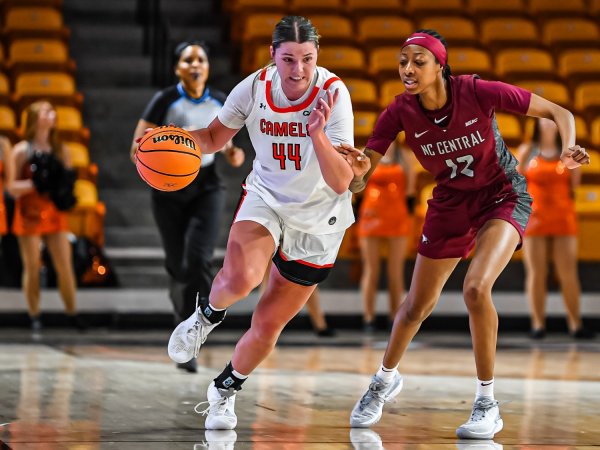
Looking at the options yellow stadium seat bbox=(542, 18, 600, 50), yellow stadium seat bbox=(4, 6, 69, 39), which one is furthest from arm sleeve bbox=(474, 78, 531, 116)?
yellow stadium seat bbox=(542, 18, 600, 50)

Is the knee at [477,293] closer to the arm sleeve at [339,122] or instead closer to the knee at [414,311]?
the knee at [414,311]

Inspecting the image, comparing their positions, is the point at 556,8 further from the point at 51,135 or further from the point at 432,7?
the point at 51,135

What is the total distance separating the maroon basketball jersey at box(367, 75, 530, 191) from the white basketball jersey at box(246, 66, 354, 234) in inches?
14.6

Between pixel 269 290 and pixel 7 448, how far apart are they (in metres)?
1.17

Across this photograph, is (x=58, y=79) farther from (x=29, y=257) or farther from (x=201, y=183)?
(x=201, y=183)

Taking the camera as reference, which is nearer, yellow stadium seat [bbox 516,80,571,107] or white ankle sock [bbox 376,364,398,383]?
white ankle sock [bbox 376,364,398,383]

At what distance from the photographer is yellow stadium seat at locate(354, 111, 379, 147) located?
34.4 ft

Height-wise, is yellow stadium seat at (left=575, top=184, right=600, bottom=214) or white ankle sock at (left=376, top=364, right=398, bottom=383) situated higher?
yellow stadium seat at (left=575, top=184, right=600, bottom=214)

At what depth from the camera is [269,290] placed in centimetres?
461

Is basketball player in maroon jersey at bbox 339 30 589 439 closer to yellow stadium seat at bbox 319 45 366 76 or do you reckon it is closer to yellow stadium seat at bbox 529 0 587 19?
yellow stadium seat at bbox 319 45 366 76

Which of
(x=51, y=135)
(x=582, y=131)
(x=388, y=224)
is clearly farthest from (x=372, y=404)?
(x=582, y=131)

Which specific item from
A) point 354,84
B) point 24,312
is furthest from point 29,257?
point 354,84

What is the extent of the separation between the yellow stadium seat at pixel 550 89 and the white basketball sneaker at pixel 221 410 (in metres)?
7.54

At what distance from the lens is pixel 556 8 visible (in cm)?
1353
